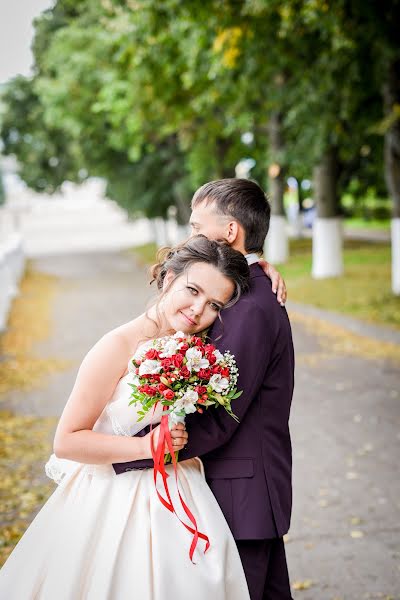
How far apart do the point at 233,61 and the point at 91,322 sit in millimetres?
5940

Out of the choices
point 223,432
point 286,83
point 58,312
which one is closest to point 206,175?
point 286,83

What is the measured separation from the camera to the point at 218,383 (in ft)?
7.27

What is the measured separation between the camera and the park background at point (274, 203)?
5720 millimetres

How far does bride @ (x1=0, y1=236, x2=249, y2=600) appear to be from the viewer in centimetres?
238

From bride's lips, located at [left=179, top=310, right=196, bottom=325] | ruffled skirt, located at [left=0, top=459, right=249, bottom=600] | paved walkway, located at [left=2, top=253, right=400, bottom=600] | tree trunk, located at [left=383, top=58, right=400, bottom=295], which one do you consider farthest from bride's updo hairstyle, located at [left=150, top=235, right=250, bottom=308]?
tree trunk, located at [left=383, top=58, right=400, bottom=295]

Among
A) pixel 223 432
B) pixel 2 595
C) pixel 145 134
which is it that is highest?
pixel 145 134

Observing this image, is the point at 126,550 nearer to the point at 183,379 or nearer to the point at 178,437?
the point at 178,437

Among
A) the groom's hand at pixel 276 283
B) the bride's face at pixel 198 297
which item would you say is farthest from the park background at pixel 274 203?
the bride's face at pixel 198 297

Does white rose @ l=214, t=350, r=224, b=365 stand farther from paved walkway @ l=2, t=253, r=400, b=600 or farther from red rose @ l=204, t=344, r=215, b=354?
paved walkway @ l=2, t=253, r=400, b=600

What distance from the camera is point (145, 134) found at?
86.1 feet

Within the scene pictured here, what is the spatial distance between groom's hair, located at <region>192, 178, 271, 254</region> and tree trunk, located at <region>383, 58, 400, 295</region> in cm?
1120

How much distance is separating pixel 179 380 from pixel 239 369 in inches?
9.4

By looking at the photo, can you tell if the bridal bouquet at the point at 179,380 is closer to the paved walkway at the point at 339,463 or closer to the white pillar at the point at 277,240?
the paved walkway at the point at 339,463

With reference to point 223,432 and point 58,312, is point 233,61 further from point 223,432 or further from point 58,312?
point 223,432
